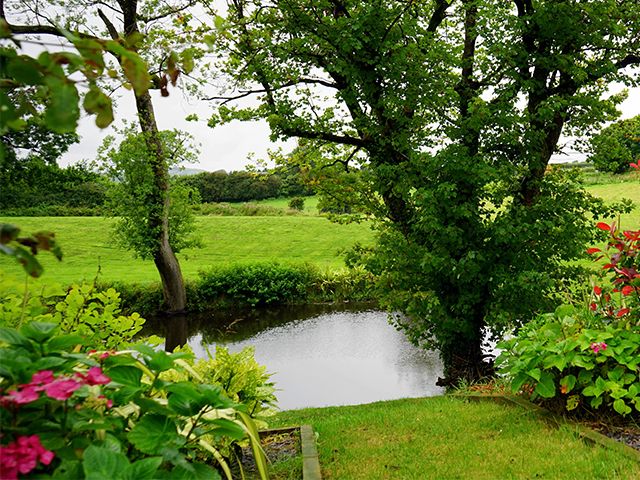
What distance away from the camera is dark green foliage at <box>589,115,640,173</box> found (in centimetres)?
816

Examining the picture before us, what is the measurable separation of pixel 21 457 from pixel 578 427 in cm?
330

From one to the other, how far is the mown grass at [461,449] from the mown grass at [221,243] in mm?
16690

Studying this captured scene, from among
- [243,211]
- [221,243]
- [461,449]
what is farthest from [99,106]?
[243,211]

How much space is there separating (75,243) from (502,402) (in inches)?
958

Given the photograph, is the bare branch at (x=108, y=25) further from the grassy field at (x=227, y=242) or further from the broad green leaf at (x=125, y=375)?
the broad green leaf at (x=125, y=375)

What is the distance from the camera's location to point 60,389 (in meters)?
1.25

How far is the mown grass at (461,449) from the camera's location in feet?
9.66

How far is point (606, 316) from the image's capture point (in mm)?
4105

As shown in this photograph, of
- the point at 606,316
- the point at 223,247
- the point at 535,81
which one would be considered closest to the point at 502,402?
the point at 606,316

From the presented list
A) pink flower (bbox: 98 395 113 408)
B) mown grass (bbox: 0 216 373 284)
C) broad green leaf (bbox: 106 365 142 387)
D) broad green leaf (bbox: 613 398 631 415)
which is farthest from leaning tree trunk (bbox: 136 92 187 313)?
pink flower (bbox: 98 395 113 408)

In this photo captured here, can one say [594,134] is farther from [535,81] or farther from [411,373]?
[411,373]

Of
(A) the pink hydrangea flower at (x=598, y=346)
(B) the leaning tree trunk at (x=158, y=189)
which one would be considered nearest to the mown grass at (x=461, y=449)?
(A) the pink hydrangea flower at (x=598, y=346)

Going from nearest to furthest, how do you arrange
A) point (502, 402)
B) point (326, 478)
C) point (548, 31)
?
point (326, 478) → point (502, 402) → point (548, 31)

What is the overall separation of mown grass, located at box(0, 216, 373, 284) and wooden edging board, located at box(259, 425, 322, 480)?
17028 mm
